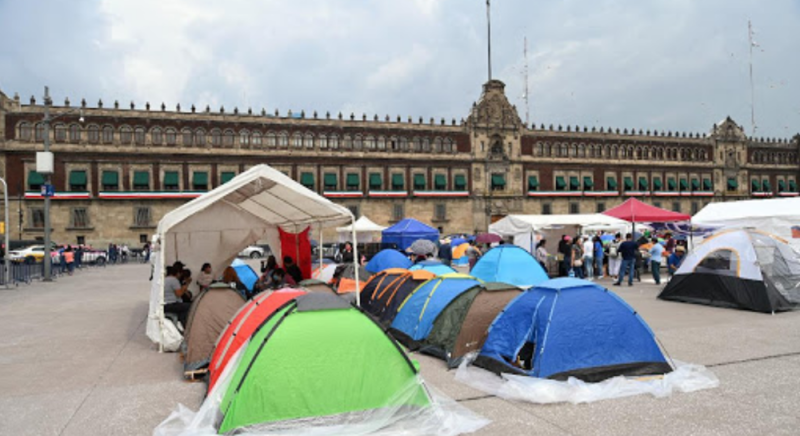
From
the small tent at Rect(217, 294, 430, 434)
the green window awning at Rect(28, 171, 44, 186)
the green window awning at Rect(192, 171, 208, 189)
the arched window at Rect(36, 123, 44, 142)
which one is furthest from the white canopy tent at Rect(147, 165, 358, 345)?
the arched window at Rect(36, 123, 44, 142)

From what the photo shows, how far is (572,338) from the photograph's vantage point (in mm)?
6723

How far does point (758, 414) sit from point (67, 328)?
39.4ft

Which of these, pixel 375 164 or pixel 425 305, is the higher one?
pixel 375 164

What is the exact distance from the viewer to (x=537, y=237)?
23703 mm

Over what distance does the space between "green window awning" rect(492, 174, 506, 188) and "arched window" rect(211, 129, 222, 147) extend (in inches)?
981

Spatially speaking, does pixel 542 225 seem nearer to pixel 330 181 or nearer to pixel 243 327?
pixel 243 327

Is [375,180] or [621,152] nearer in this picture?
[375,180]

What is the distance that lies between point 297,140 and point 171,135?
10032mm

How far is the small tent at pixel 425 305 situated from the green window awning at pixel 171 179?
3903cm

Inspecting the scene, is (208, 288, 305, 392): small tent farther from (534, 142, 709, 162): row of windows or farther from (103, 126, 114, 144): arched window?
(534, 142, 709, 162): row of windows

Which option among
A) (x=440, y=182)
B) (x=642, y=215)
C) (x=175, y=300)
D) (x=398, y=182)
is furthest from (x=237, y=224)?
(x=440, y=182)

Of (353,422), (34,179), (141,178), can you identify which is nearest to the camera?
(353,422)

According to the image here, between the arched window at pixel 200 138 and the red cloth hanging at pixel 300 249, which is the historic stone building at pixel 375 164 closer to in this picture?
the arched window at pixel 200 138

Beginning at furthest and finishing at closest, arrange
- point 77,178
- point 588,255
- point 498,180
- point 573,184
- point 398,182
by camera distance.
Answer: point 573,184 → point 498,180 → point 398,182 → point 77,178 → point 588,255
